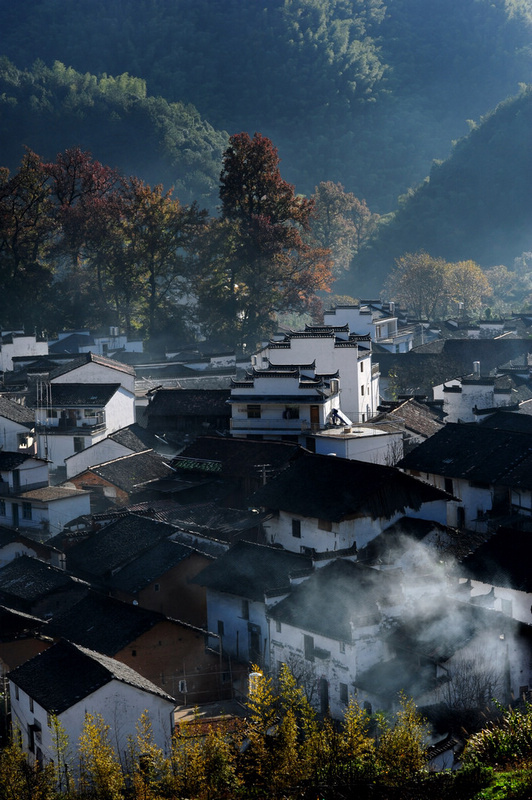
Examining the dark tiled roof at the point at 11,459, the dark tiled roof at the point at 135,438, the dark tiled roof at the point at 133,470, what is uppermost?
the dark tiled roof at the point at 135,438

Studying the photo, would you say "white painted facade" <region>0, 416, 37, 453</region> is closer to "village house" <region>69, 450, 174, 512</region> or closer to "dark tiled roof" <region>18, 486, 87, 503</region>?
"village house" <region>69, 450, 174, 512</region>

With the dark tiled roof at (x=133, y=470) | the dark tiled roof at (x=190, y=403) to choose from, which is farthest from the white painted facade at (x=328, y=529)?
the dark tiled roof at (x=190, y=403)

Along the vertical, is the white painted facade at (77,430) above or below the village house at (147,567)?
above

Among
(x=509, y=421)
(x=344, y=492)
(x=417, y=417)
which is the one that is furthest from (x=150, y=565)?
(x=417, y=417)

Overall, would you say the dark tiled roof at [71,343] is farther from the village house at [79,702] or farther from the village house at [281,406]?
the village house at [79,702]

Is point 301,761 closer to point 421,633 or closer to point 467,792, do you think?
point 467,792

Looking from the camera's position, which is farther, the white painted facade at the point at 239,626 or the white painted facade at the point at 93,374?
the white painted facade at the point at 93,374

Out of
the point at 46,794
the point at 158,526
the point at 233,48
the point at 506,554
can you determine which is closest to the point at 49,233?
the point at 158,526
